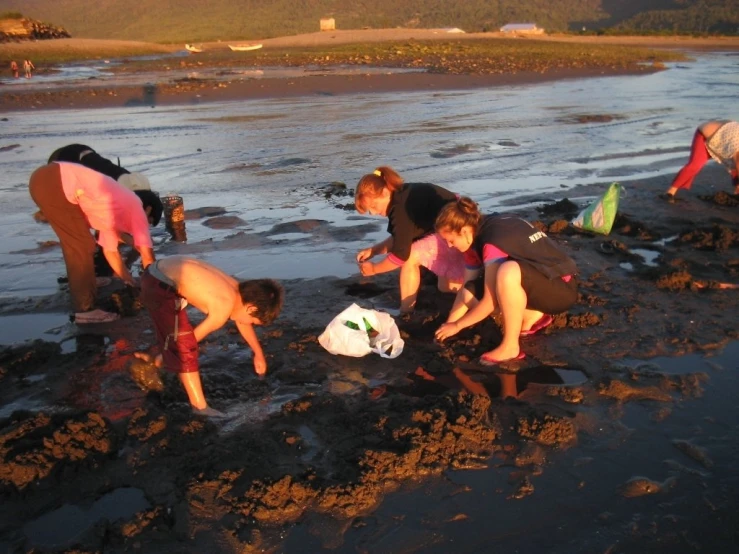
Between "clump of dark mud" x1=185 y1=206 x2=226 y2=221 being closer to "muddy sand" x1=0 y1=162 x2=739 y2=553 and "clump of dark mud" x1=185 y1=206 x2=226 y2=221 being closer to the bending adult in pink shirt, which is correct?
the bending adult in pink shirt

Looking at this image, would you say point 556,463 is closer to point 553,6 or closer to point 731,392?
point 731,392

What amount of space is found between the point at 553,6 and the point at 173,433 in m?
116

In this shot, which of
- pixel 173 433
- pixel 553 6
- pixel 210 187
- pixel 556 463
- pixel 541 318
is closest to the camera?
pixel 556 463

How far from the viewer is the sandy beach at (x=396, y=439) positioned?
2.93 meters

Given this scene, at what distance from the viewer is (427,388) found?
4184 mm

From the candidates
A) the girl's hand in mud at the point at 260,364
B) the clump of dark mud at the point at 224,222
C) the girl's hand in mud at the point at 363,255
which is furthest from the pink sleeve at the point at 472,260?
the clump of dark mud at the point at 224,222

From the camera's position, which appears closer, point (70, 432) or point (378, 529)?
point (378, 529)

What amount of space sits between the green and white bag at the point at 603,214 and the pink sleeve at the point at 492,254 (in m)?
2.91

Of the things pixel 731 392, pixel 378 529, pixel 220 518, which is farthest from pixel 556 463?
pixel 220 518

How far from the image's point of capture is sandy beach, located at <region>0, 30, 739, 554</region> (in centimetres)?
293

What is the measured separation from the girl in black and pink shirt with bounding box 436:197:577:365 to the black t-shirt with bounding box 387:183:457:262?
565mm

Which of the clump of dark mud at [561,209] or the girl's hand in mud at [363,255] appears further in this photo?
the clump of dark mud at [561,209]

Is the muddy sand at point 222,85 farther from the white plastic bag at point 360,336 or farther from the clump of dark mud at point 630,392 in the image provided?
the clump of dark mud at point 630,392

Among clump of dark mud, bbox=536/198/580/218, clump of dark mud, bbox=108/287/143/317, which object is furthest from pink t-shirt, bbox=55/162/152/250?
clump of dark mud, bbox=536/198/580/218
